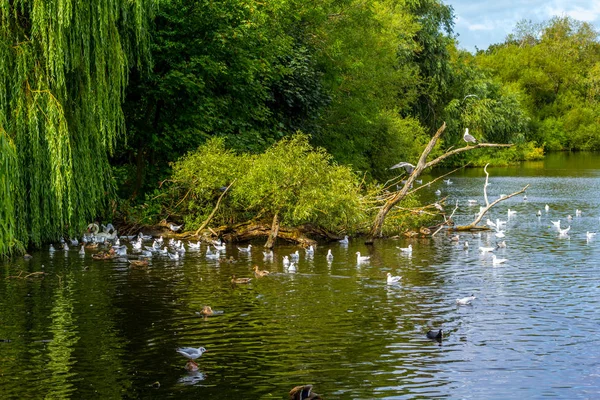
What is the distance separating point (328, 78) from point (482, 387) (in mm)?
34703

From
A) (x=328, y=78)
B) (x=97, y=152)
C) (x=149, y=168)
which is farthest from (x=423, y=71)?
(x=97, y=152)

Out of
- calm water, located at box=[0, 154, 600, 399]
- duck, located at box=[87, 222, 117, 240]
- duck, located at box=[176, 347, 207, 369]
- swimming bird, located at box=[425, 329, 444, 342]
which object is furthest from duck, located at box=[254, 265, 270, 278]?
duck, located at box=[87, 222, 117, 240]

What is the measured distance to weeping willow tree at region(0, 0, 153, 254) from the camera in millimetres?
20641

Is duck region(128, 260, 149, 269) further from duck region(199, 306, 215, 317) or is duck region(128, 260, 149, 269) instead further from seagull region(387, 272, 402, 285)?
seagull region(387, 272, 402, 285)

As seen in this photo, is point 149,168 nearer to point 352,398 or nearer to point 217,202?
point 217,202

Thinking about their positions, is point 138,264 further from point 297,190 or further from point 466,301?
point 466,301

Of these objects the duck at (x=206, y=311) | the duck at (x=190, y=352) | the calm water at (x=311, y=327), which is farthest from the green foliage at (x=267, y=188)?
the duck at (x=190, y=352)

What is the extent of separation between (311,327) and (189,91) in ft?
58.1

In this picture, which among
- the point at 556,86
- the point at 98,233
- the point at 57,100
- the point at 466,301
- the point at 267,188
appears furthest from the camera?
the point at 556,86

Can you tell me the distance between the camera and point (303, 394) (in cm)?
1212

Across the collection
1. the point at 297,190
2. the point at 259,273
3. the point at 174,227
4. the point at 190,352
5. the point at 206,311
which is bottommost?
the point at 190,352

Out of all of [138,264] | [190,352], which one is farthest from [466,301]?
[138,264]

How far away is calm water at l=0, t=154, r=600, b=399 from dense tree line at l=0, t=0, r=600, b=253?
7.40 feet

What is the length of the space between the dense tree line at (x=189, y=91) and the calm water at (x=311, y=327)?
2.26m
